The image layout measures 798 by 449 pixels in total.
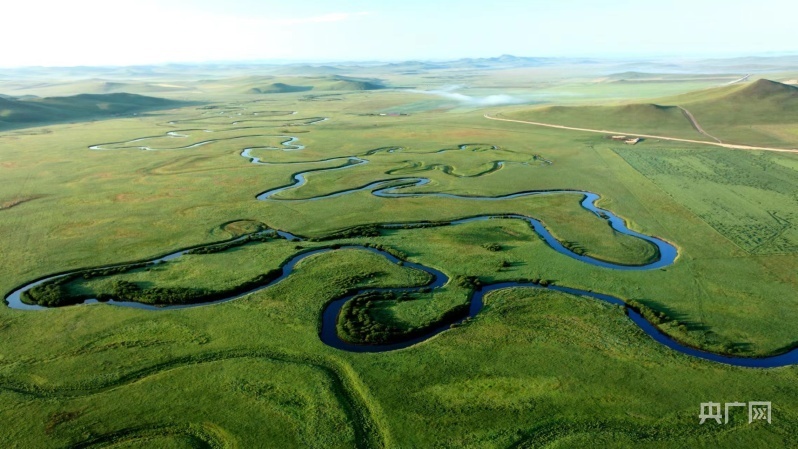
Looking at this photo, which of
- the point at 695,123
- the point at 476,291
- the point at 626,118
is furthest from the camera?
the point at 626,118

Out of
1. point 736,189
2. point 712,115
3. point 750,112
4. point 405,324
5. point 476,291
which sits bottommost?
point 405,324

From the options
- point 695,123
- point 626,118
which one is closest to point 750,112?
point 695,123

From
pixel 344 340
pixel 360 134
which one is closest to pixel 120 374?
pixel 344 340

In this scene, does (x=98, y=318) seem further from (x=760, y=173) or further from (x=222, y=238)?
(x=760, y=173)

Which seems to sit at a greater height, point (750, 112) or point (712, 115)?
point (750, 112)

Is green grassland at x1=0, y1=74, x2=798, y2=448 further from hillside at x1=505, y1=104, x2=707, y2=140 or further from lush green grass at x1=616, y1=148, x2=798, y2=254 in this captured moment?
hillside at x1=505, y1=104, x2=707, y2=140

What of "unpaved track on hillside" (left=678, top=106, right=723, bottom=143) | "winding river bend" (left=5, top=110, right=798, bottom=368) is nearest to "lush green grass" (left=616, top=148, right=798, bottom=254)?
"winding river bend" (left=5, top=110, right=798, bottom=368)

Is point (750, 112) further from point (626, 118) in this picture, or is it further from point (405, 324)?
point (405, 324)

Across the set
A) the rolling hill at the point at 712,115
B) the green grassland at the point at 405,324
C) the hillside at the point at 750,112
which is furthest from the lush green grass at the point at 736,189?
the rolling hill at the point at 712,115

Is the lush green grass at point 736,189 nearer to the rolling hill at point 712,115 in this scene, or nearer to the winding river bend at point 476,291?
the winding river bend at point 476,291
